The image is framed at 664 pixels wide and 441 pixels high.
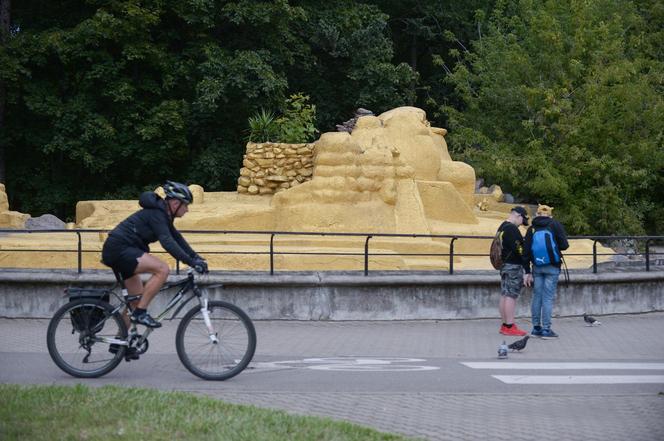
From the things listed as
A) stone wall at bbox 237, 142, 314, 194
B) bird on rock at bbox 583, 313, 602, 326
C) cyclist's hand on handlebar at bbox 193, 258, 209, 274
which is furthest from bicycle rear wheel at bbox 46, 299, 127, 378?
stone wall at bbox 237, 142, 314, 194

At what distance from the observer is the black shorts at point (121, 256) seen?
9.92 m

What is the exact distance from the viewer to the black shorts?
391 inches

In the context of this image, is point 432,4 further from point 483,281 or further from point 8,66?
point 483,281

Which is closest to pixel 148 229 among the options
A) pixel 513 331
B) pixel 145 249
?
pixel 145 249

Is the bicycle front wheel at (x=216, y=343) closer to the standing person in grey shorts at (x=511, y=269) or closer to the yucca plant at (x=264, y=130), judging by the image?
the standing person in grey shorts at (x=511, y=269)

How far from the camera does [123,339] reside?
9984 mm

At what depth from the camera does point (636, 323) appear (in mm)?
16453

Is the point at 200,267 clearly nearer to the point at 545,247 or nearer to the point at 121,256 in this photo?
the point at 121,256

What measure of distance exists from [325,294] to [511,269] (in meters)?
3.04

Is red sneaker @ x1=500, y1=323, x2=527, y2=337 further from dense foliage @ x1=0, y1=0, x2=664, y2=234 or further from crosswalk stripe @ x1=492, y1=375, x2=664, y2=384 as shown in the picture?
dense foliage @ x1=0, y1=0, x2=664, y2=234

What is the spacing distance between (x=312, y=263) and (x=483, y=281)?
3.17 m

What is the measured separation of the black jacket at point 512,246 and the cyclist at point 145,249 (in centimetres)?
541

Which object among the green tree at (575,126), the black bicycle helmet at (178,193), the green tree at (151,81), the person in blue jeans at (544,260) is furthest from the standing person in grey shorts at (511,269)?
the green tree at (151,81)

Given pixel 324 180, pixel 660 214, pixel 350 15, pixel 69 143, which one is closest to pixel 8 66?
pixel 69 143
